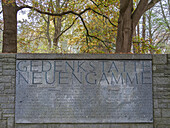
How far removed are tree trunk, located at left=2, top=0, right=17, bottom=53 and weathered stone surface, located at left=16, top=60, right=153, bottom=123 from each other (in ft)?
11.9

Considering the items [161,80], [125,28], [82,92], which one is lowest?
[82,92]

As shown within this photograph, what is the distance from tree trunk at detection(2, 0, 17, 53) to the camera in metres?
8.34

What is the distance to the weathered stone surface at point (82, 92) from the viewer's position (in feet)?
16.4

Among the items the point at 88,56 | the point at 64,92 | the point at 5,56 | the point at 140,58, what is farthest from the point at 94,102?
the point at 5,56

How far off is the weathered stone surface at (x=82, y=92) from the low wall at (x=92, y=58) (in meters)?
0.10

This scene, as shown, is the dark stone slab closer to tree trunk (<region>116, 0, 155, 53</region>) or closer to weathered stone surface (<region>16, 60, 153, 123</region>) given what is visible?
weathered stone surface (<region>16, 60, 153, 123</region>)

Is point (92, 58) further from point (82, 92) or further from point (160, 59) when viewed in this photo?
point (160, 59)

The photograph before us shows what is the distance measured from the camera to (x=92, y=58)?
16.8 ft

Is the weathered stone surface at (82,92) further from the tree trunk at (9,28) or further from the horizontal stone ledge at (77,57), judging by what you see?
the tree trunk at (9,28)

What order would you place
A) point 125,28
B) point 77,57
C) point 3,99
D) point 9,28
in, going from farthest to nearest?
point 9,28
point 125,28
point 77,57
point 3,99

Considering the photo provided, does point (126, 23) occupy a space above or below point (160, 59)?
above

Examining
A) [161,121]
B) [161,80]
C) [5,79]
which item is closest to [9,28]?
[5,79]

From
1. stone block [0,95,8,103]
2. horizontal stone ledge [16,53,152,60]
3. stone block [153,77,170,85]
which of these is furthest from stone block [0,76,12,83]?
stone block [153,77,170,85]

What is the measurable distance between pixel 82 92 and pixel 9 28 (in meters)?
5.08
